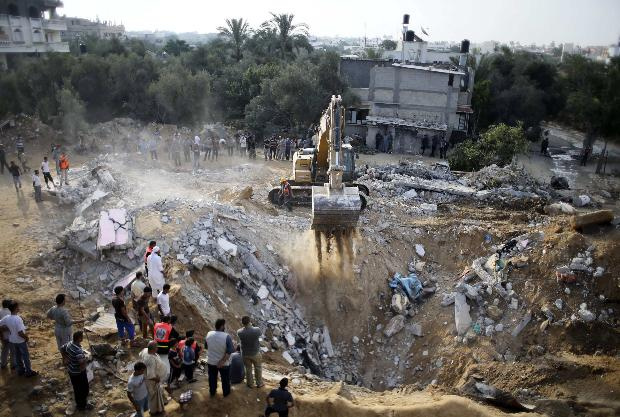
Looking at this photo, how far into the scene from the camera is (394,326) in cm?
1097

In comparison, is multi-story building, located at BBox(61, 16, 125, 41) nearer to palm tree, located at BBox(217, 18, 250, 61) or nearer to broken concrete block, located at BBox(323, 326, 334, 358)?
palm tree, located at BBox(217, 18, 250, 61)

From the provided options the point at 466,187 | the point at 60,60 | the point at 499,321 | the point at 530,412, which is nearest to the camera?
the point at 530,412

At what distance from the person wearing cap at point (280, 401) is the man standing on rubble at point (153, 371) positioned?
1380 millimetres

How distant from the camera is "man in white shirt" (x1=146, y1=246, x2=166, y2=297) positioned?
8.69 metres

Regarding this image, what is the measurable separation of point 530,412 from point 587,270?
4213 millimetres

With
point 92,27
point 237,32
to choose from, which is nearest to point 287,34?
point 237,32

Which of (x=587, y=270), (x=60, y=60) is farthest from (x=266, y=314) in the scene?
(x=60, y=60)

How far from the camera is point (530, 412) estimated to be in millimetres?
8070

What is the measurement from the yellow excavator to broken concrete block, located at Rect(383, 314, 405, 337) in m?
2.44

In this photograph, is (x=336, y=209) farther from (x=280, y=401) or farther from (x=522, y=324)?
(x=280, y=401)

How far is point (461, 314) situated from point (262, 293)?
14.1 ft

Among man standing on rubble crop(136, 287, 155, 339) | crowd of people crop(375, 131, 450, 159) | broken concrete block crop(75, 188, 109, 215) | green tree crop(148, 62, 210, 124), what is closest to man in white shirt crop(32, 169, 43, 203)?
broken concrete block crop(75, 188, 109, 215)

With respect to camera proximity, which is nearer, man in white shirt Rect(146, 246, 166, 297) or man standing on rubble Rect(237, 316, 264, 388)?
man standing on rubble Rect(237, 316, 264, 388)

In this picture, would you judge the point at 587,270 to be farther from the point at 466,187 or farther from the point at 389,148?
the point at 389,148
